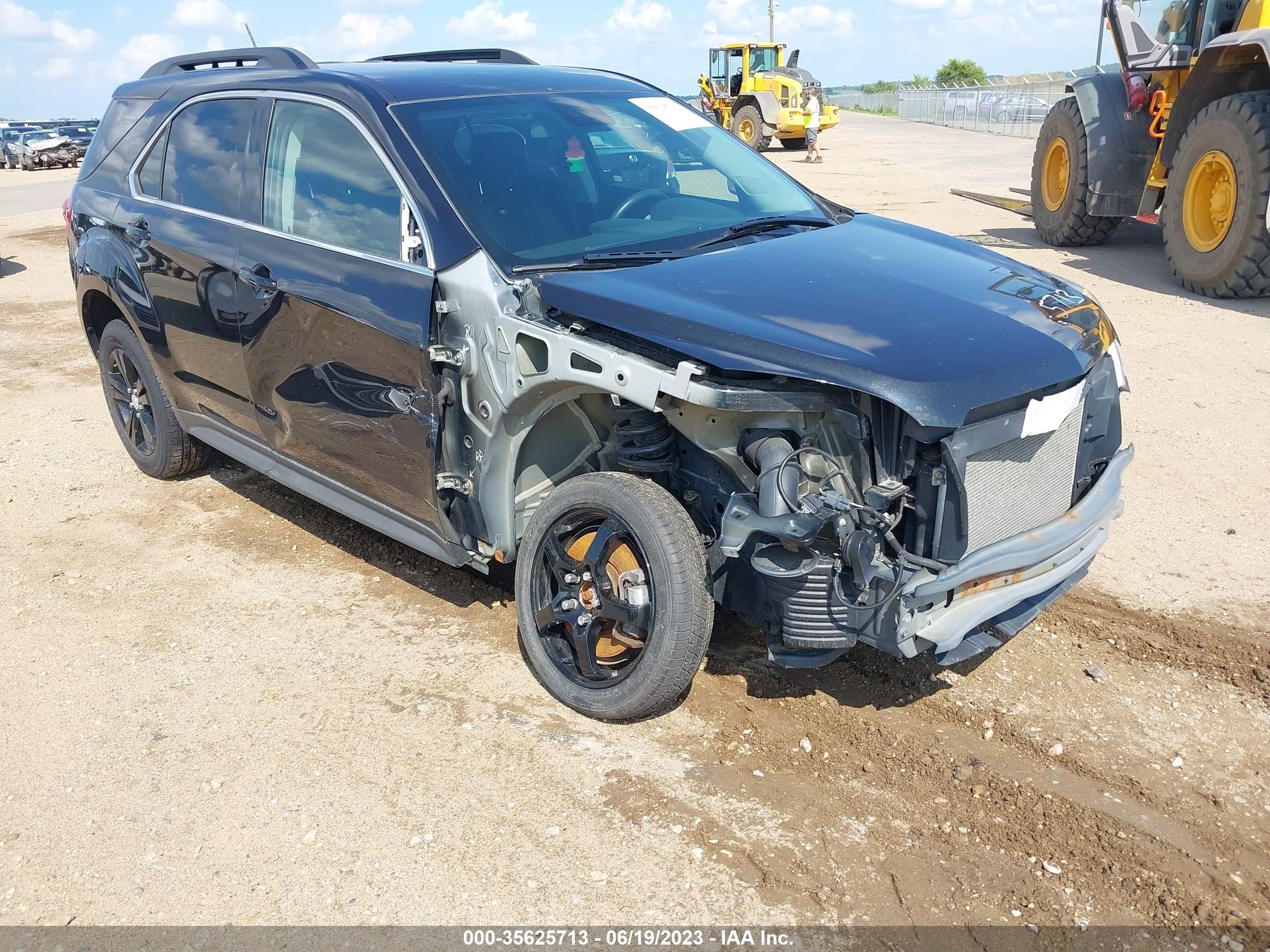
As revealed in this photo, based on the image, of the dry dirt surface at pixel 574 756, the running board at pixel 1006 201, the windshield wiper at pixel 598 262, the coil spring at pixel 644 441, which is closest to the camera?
the dry dirt surface at pixel 574 756

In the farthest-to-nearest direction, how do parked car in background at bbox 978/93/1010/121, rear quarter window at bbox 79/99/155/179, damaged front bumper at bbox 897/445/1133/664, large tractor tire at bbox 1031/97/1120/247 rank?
parked car in background at bbox 978/93/1010/121, large tractor tire at bbox 1031/97/1120/247, rear quarter window at bbox 79/99/155/179, damaged front bumper at bbox 897/445/1133/664

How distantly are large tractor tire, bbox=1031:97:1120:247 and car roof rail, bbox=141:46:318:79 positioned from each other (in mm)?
8143

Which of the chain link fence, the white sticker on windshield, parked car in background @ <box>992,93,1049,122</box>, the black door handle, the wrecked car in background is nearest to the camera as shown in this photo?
the black door handle

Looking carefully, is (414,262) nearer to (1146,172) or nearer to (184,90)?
(184,90)

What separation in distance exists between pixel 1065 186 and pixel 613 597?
393 inches

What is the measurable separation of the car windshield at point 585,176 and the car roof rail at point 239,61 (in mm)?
895

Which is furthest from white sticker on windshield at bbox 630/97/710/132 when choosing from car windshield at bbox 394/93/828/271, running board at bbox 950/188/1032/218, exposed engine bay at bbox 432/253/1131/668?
running board at bbox 950/188/1032/218

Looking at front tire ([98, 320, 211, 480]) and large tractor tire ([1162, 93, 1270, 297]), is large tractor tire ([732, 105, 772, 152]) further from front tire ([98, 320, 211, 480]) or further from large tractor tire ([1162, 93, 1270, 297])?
front tire ([98, 320, 211, 480])

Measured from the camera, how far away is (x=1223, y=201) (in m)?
8.75

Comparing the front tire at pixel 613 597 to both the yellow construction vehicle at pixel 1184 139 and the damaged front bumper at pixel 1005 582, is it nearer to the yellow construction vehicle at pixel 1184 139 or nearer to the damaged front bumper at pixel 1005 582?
the damaged front bumper at pixel 1005 582

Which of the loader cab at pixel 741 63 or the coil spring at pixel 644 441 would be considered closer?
the coil spring at pixel 644 441

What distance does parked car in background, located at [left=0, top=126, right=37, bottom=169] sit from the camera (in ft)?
113

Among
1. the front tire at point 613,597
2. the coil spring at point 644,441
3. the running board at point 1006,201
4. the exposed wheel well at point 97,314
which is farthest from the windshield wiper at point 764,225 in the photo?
the running board at point 1006,201

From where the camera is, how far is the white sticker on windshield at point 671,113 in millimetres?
4586
